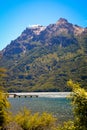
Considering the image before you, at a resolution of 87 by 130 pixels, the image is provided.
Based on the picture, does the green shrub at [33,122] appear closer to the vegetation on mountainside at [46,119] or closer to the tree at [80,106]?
the vegetation on mountainside at [46,119]

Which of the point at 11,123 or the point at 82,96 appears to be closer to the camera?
the point at 82,96

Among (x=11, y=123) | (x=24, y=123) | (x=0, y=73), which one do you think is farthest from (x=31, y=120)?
(x=0, y=73)

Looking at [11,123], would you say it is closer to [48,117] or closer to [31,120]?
[31,120]

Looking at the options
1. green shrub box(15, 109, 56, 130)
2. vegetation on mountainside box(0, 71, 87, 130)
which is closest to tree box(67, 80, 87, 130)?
vegetation on mountainside box(0, 71, 87, 130)

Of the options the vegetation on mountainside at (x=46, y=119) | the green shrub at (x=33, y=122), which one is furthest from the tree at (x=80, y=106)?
the green shrub at (x=33, y=122)

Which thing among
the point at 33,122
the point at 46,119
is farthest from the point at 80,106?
the point at 46,119

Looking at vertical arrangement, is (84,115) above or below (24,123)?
above

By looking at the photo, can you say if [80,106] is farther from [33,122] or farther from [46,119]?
[46,119]

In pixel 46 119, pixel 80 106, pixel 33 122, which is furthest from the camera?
pixel 46 119

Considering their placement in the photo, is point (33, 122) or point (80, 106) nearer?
point (80, 106)

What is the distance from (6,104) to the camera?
43.6 m

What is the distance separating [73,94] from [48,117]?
31.1 metres

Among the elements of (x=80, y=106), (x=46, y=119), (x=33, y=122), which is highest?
(x=80, y=106)

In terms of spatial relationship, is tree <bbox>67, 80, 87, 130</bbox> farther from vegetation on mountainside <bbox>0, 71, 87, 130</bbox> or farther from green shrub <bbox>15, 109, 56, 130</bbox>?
green shrub <bbox>15, 109, 56, 130</bbox>
